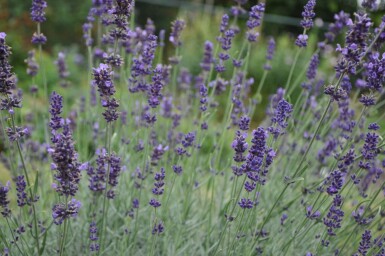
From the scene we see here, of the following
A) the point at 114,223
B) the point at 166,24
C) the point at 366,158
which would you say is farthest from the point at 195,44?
the point at 366,158

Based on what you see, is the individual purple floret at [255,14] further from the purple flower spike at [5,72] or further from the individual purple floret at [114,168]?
the purple flower spike at [5,72]

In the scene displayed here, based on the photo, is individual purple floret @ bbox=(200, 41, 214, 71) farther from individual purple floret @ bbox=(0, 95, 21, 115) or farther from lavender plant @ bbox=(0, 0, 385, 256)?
individual purple floret @ bbox=(0, 95, 21, 115)

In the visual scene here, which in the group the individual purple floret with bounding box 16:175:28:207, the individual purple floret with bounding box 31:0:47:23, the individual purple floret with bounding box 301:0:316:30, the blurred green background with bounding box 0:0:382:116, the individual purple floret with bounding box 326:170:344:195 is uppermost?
the individual purple floret with bounding box 301:0:316:30

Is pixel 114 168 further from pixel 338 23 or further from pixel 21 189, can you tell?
pixel 338 23

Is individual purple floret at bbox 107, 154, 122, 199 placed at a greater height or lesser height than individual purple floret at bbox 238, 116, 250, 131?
lesser

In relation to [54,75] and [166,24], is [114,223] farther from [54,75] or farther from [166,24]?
[166,24]

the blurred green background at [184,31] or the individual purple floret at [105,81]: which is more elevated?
the individual purple floret at [105,81]

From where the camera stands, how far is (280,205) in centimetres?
330

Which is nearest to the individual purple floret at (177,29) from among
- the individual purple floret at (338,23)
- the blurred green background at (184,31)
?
the individual purple floret at (338,23)

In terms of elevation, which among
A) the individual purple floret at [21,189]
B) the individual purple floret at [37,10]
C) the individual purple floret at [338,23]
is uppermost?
the individual purple floret at [338,23]

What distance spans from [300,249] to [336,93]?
4.40ft

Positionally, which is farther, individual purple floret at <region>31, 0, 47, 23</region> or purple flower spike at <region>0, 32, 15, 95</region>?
individual purple floret at <region>31, 0, 47, 23</region>

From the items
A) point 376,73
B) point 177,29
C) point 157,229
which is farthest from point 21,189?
point 376,73

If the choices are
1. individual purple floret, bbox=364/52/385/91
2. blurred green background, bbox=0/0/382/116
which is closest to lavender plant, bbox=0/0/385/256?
individual purple floret, bbox=364/52/385/91
